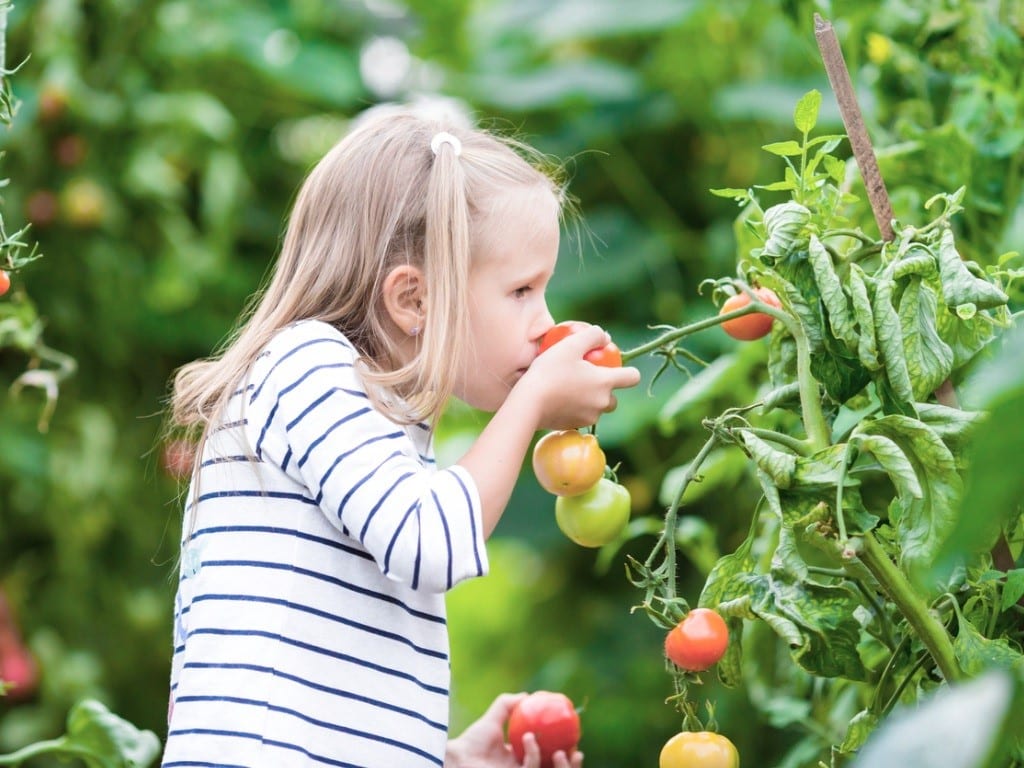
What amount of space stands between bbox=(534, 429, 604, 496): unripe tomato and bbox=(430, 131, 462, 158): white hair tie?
0.29 metres

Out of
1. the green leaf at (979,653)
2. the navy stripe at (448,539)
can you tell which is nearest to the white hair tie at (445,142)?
the navy stripe at (448,539)

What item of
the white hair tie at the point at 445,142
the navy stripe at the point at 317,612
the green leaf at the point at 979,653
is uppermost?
the white hair tie at the point at 445,142

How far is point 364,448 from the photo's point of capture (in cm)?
89

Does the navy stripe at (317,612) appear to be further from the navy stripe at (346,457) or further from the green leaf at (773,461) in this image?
the green leaf at (773,461)

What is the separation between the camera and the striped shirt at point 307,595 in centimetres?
91

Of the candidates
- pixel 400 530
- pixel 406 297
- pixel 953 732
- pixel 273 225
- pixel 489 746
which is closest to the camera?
pixel 953 732

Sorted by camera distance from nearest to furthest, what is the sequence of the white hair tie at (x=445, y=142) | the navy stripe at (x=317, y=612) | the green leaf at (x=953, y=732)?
the green leaf at (x=953, y=732) < the navy stripe at (x=317, y=612) < the white hair tie at (x=445, y=142)

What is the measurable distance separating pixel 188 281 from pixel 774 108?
1.08 metres

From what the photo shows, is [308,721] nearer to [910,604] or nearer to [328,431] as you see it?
[328,431]

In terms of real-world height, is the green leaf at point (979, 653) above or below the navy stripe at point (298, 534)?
below

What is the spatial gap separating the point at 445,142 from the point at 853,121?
369 mm

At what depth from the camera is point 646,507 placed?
228cm

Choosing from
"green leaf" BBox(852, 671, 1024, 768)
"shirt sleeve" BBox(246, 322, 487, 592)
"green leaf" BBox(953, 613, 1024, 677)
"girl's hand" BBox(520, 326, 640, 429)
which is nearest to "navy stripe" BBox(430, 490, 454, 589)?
"shirt sleeve" BBox(246, 322, 487, 592)

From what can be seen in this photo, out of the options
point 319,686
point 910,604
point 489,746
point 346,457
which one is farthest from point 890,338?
point 489,746
